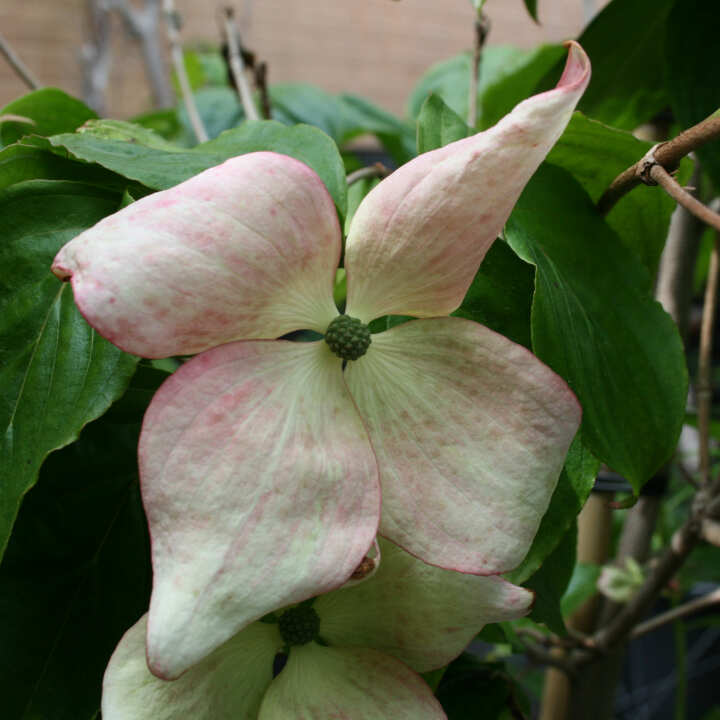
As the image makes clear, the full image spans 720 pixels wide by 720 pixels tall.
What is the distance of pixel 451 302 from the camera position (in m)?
0.19

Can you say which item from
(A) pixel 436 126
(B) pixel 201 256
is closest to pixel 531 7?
(A) pixel 436 126

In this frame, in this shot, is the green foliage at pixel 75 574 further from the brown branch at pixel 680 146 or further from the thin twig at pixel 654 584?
the thin twig at pixel 654 584

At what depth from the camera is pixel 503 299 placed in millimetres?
215

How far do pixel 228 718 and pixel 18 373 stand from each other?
4.1 inches

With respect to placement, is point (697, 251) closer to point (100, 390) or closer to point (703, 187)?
point (703, 187)

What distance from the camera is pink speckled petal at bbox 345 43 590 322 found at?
0.16m

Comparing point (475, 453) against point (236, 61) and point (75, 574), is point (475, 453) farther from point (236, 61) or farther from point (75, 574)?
point (236, 61)

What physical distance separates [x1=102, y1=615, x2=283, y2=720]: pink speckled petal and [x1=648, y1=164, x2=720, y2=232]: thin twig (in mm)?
154

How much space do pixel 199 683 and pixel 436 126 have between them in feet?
0.55

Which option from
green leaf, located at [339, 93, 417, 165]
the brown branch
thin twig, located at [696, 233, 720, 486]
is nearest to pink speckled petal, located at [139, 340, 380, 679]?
the brown branch

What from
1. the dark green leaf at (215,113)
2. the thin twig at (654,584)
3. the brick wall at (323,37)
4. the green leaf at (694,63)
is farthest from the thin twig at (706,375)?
the brick wall at (323,37)

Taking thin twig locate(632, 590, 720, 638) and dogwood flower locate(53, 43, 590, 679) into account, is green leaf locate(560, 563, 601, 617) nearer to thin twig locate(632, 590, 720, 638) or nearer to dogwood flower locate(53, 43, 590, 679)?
thin twig locate(632, 590, 720, 638)

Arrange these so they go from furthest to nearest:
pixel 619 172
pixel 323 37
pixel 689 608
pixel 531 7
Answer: pixel 323 37
pixel 689 608
pixel 531 7
pixel 619 172

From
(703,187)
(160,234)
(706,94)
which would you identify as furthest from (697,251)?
(160,234)
